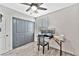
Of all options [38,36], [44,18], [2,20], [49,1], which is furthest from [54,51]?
[2,20]

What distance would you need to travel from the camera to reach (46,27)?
5.46 ft

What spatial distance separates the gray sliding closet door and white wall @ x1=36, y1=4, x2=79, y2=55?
555 millimetres

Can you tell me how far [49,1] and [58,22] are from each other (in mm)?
450

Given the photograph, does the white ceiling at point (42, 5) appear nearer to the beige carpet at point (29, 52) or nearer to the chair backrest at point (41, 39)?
the chair backrest at point (41, 39)

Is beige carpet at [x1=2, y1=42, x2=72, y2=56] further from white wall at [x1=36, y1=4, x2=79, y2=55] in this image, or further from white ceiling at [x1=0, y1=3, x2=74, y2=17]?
white ceiling at [x1=0, y1=3, x2=74, y2=17]

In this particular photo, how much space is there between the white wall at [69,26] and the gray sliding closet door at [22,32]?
1.82 feet

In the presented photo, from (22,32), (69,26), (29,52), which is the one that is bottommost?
(29,52)

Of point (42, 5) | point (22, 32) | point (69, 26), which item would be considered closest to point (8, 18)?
point (22, 32)

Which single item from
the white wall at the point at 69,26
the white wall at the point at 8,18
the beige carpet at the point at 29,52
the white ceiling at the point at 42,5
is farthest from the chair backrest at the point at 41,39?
the white wall at the point at 8,18

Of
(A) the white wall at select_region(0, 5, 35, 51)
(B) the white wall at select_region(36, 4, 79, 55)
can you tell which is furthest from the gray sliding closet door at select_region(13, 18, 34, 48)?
(B) the white wall at select_region(36, 4, 79, 55)

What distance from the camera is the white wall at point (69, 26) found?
5.02ft

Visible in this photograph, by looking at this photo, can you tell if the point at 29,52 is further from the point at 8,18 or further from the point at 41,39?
the point at 8,18

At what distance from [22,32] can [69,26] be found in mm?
963

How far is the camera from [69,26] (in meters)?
1.55
